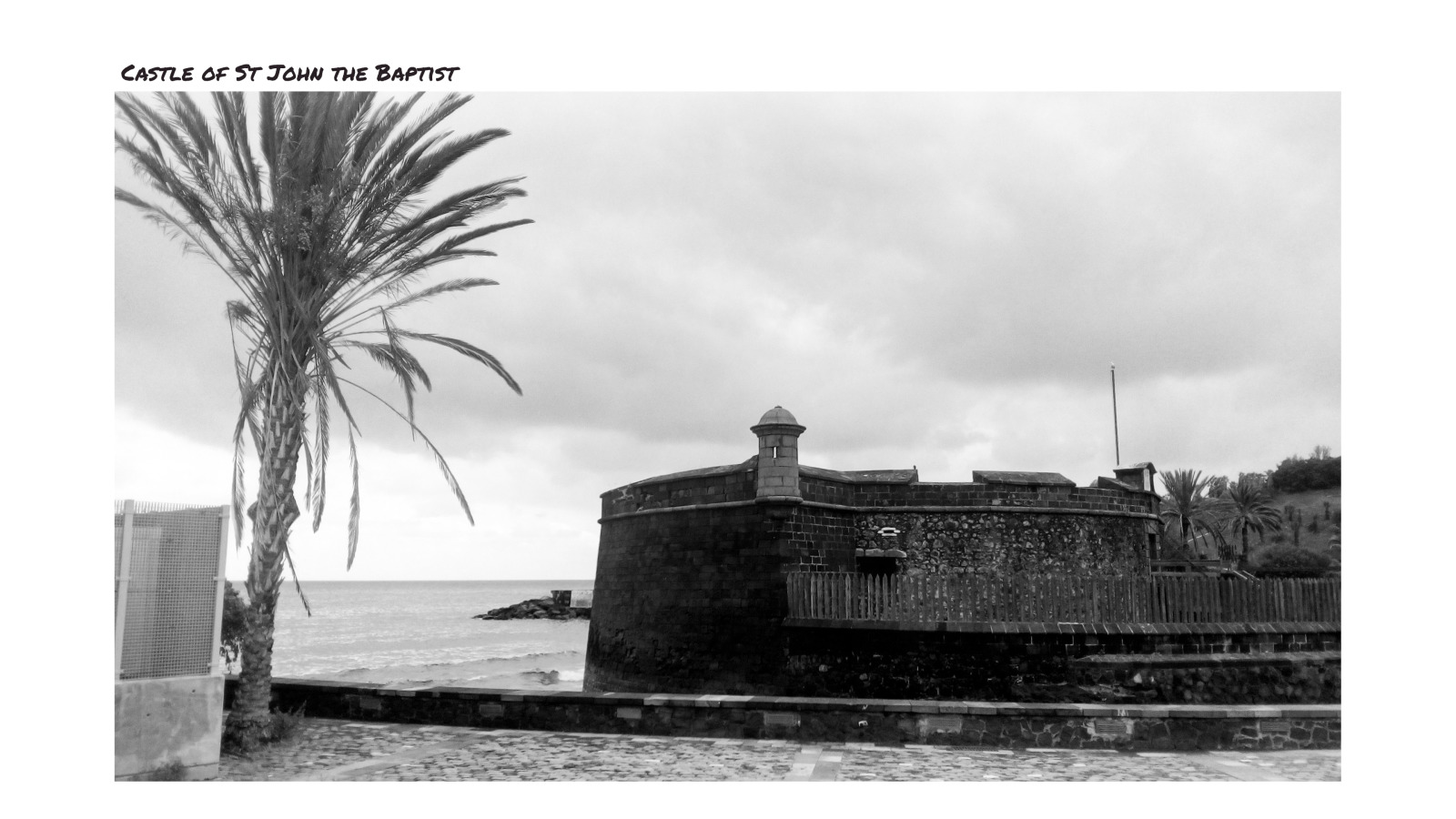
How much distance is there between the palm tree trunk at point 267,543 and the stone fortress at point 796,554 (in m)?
7.14

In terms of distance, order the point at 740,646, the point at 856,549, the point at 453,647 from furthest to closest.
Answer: the point at 453,647
the point at 856,549
the point at 740,646

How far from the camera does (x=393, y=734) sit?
381 inches

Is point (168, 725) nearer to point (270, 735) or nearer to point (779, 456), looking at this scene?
point (270, 735)

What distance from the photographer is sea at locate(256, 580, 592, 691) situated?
29.6 m

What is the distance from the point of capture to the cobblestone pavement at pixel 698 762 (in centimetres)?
793

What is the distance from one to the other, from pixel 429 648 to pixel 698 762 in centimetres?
4459

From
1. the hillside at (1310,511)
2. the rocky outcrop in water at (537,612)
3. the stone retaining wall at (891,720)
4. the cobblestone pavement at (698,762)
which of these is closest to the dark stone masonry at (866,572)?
the stone retaining wall at (891,720)

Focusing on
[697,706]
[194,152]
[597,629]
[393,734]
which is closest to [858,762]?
[697,706]

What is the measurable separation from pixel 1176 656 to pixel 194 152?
12491mm

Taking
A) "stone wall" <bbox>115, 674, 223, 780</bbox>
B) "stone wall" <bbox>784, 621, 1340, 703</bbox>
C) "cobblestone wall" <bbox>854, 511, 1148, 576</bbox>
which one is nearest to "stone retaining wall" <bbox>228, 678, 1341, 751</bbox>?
"stone wall" <bbox>115, 674, 223, 780</bbox>

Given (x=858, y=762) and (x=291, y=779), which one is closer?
(x=291, y=779)

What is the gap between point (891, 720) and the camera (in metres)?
9.45

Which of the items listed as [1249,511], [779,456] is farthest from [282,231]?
[1249,511]

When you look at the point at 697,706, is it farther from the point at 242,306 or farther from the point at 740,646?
the point at 242,306
